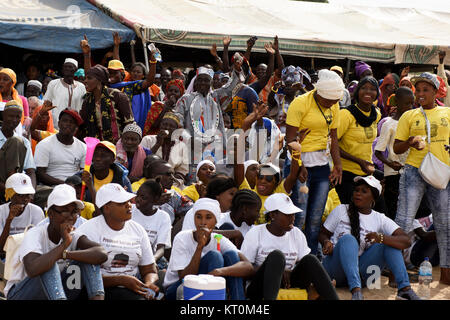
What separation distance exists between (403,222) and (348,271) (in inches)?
48.7

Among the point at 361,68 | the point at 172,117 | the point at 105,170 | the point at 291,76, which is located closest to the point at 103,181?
the point at 105,170

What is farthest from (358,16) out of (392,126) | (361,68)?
(392,126)

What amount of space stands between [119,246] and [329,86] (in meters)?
2.62

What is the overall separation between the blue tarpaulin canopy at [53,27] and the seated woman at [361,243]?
6.61m

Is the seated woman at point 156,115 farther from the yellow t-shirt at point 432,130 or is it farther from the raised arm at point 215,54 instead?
the yellow t-shirt at point 432,130

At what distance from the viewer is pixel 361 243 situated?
6.54 m

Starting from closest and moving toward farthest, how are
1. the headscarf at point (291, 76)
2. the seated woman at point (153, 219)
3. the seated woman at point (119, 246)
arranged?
1. the seated woman at point (119, 246)
2. the seated woman at point (153, 219)
3. the headscarf at point (291, 76)

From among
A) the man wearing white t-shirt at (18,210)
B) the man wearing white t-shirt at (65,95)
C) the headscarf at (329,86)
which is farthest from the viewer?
the man wearing white t-shirt at (65,95)

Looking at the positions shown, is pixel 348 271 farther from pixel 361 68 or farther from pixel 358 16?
pixel 358 16

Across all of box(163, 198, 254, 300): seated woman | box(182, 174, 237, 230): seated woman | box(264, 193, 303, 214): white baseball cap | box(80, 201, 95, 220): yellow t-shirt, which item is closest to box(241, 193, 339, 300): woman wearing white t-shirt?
box(264, 193, 303, 214): white baseball cap

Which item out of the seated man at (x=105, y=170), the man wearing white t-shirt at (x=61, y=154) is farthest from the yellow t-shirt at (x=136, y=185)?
the man wearing white t-shirt at (x=61, y=154)

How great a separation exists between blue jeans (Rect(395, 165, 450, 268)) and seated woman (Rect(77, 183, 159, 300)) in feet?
9.31

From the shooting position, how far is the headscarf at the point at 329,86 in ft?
21.4

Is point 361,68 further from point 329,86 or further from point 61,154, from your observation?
point 61,154
